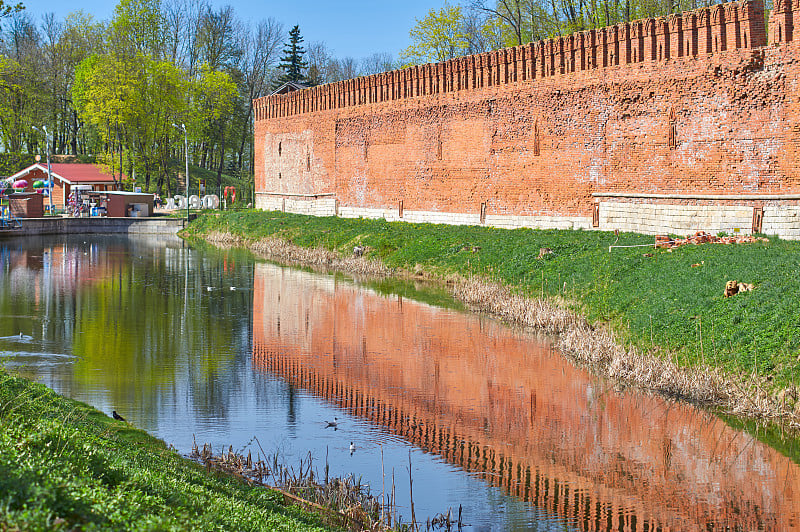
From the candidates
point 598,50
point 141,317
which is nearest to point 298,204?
point 598,50

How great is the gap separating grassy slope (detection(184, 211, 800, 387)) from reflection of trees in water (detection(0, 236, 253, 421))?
20.1ft

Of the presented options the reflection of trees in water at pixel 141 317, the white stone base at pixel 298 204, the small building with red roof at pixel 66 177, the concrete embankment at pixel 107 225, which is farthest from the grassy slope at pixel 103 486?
the small building with red roof at pixel 66 177

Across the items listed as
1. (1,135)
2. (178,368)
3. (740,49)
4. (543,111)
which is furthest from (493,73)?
(1,135)

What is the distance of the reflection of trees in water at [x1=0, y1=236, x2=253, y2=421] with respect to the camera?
13270 mm

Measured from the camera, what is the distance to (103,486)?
5625mm

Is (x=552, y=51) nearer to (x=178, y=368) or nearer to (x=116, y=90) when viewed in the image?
(x=178, y=368)

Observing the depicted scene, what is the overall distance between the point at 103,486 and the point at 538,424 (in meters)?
6.88

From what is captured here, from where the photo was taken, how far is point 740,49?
20.9 meters

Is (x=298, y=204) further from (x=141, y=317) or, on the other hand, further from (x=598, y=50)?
(x=141, y=317)

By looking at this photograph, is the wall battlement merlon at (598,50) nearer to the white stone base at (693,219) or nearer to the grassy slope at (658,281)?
the white stone base at (693,219)

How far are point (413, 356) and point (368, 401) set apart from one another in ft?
9.91

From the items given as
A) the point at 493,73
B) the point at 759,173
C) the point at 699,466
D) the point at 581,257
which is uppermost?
the point at 493,73

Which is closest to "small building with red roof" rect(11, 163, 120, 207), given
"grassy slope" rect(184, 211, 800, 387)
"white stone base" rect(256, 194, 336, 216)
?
"white stone base" rect(256, 194, 336, 216)

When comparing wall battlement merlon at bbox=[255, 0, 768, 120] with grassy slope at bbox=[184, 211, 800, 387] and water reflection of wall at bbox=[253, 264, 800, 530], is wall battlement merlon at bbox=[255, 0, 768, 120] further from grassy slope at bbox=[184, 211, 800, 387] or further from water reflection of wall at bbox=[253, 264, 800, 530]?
water reflection of wall at bbox=[253, 264, 800, 530]
